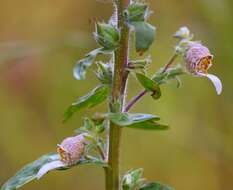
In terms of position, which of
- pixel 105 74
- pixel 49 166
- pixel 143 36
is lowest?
pixel 49 166

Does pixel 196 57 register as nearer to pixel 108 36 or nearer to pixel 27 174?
pixel 108 36

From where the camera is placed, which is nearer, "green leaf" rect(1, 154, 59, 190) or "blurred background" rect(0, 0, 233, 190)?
"green leaf" rect(1, 154, 59, 190)

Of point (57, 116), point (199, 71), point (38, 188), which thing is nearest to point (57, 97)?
point (57, 116)

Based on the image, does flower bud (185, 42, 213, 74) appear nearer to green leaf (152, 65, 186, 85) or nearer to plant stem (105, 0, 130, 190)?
green leaf (152, 65, 186, 85)

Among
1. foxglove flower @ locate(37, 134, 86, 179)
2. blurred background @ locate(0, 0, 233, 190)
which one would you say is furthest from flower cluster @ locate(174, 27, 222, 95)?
blurred background @ locate(0, 0, 233, 190)

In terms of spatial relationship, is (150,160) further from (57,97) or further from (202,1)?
(202,1)

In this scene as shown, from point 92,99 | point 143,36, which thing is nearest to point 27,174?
point 92,99
